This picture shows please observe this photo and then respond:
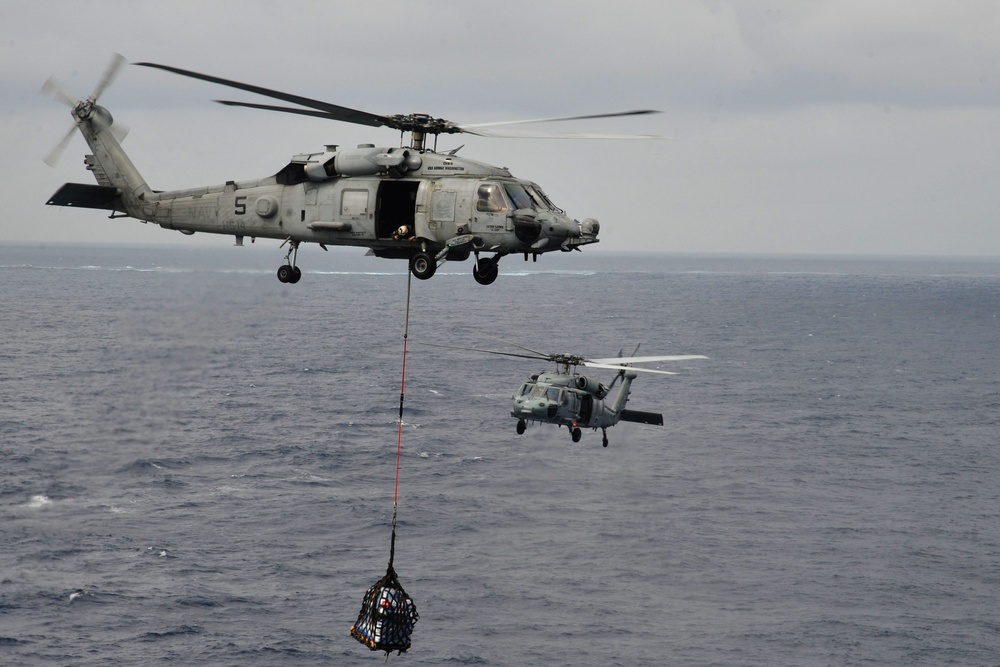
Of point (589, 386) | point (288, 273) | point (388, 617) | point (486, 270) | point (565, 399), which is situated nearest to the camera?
point (486, 270)

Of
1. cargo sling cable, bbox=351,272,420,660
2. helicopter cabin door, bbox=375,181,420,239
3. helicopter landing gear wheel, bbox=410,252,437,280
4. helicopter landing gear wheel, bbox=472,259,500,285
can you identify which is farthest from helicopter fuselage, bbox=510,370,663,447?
helicopter landing gear wheel, bbox=410,252,437,280

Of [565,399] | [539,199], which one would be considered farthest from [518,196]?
[565,399]

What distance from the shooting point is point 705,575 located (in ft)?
332

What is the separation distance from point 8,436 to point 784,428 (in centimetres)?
9921

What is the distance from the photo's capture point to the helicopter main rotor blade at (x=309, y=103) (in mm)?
25042

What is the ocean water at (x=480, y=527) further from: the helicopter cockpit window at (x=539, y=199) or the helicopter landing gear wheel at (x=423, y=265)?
the helicopter cockpit window at (x=539, y=199)

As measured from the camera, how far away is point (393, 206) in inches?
1316

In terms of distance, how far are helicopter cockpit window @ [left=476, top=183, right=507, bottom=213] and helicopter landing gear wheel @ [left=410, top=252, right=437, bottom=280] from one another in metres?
2.07

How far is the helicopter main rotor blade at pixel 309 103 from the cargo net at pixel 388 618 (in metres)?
17.4

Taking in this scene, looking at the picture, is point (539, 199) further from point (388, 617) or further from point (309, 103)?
point (388, 617)

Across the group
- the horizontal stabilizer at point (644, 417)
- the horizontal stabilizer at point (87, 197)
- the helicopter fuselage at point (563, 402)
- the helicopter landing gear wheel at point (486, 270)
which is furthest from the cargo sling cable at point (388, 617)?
the horizontal stabilizer at point (644, 417)

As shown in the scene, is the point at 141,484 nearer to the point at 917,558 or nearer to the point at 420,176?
the point at 917,558

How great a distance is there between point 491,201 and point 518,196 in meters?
0.86

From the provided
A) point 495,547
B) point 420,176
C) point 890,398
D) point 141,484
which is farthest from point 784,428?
point 420,176
